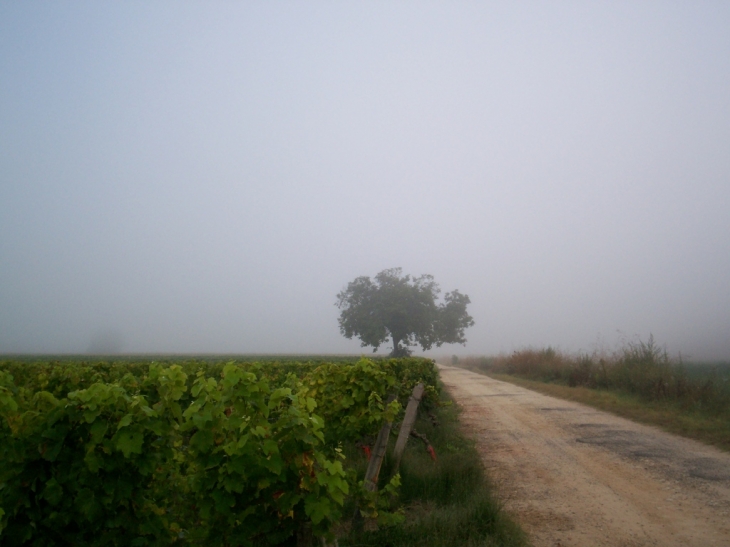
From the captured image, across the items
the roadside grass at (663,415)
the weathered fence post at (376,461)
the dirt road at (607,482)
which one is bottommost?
the dirt road at (607,482)

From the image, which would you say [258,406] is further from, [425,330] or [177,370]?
[425,330]

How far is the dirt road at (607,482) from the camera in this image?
538 cm

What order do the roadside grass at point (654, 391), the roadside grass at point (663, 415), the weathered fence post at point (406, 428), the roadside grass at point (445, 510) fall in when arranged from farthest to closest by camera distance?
the roadside grass at point (654, 391) → the roadside grass at point (663, 415) → the weathered fence post at point (406, 428) → the roadside grass at point (445, 510)

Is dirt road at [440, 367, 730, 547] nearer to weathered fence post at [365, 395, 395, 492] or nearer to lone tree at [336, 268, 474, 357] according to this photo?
weathered fence post at [365, 395, 395, 492]

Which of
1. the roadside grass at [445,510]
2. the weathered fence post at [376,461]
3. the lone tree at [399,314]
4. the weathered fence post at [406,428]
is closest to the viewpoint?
the roadside grass at [445,510]

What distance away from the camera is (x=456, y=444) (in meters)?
9.92

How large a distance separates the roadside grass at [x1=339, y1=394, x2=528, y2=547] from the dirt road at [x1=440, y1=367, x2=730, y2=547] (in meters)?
0.43

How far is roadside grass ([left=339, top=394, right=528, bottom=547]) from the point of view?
480 centimetres

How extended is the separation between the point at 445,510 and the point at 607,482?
3.07 meters

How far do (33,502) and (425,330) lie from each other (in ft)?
184

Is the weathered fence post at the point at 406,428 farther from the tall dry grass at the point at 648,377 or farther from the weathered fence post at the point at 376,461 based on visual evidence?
the tall dry grass at the point at 648,377

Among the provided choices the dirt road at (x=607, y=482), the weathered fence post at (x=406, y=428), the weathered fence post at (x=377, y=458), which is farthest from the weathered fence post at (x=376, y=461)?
the dirt road at (x=607, y=482)

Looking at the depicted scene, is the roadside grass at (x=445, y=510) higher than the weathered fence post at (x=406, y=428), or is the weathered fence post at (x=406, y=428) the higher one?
the weathered fence post at (x=406, y=428)

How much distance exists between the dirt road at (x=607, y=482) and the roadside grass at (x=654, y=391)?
28.6 inches
